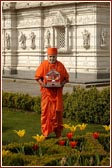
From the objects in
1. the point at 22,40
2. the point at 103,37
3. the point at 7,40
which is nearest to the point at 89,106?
the point at 103,37

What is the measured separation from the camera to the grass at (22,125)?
843cm

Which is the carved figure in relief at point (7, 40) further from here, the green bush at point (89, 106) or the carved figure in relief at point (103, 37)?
the green bush at point (89, 106)

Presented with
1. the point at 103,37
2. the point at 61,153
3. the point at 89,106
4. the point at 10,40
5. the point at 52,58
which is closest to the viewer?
the point at 61,153

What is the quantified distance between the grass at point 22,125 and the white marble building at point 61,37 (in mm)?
9477

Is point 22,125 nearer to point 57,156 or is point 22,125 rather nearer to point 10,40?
point 57,156

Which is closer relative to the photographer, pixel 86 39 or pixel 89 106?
pixel 89 106

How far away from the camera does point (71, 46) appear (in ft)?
73.8

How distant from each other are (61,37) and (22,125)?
46.2ft

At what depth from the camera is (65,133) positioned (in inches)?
347

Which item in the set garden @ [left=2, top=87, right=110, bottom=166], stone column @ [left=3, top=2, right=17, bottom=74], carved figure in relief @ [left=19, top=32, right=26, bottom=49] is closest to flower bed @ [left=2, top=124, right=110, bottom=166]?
garden @ [left=2, top=87, right=110, bottom=166]

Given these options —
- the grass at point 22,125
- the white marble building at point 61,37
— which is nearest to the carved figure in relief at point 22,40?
the white marble building at point 61,37

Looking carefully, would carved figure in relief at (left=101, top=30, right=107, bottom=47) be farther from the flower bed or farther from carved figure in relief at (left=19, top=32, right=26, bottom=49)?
the flower bed

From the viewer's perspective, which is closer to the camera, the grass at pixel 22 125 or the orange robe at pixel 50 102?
the orange robe at pixel 50 102

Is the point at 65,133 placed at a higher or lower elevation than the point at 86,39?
lower
